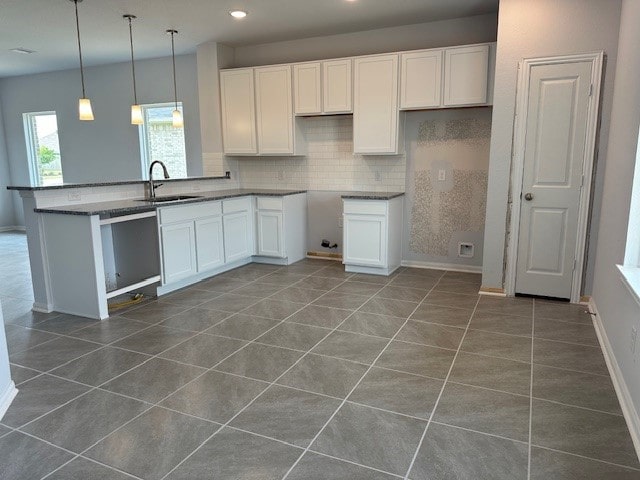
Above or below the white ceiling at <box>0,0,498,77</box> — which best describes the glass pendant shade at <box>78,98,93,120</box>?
below

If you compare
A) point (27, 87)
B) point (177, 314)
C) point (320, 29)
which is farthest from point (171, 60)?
point (177, 314)

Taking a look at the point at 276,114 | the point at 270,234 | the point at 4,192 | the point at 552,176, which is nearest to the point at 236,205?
the point at 270,234

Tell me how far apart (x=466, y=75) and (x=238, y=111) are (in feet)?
8.91

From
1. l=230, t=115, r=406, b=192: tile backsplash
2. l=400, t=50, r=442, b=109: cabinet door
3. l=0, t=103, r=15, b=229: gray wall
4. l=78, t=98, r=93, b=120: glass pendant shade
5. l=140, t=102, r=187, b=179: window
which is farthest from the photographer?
l=0, t=103, r=15, b=229: gray wall

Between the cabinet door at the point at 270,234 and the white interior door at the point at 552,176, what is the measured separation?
2599 millimetres

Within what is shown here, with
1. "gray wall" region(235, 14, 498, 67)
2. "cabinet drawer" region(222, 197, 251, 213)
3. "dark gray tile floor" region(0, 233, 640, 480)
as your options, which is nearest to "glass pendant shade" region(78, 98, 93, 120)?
"cabinet drawer" region(222, 197, 251, 213)

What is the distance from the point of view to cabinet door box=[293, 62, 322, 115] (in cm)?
509

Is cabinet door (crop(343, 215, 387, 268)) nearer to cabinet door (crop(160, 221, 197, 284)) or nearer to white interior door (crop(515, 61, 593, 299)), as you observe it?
white interior door (crop(515, 61, 593, 299))

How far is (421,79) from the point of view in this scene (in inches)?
180

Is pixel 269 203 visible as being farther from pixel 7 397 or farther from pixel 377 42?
pixel 7 397

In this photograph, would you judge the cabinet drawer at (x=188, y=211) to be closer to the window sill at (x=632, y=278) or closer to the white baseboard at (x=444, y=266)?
the white baseboard at (x=444, y=266)

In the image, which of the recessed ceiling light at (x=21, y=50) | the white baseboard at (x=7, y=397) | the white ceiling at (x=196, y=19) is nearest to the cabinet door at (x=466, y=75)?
the white ceiling at (x=196, y=19)

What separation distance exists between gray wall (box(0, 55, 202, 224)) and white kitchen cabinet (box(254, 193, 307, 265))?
70.9 inches

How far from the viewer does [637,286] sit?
2188 millimetres
